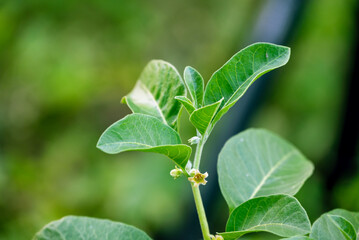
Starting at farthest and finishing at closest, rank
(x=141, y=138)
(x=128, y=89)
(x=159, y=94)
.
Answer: (x=128, y=89) → (x=159, y=94) → (x=141, y=138)

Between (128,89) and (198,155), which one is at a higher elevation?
(198,155)

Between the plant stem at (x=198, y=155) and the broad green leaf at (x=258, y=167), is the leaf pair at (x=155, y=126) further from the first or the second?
the broad green leaf at (x=258, y=167)

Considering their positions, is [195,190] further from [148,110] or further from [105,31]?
[105,31]

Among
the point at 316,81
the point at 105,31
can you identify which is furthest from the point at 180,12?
the point at 316,81

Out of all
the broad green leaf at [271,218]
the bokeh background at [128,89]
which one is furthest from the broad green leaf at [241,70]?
the bokeh background at [128,89]

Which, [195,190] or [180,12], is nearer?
[195,190]

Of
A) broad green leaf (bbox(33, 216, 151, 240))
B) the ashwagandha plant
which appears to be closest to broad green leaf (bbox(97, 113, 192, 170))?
the ashwagandha plant

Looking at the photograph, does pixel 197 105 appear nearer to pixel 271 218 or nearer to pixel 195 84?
pixel 195 84

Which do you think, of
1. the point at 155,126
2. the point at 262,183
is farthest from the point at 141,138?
the point at 262,183
